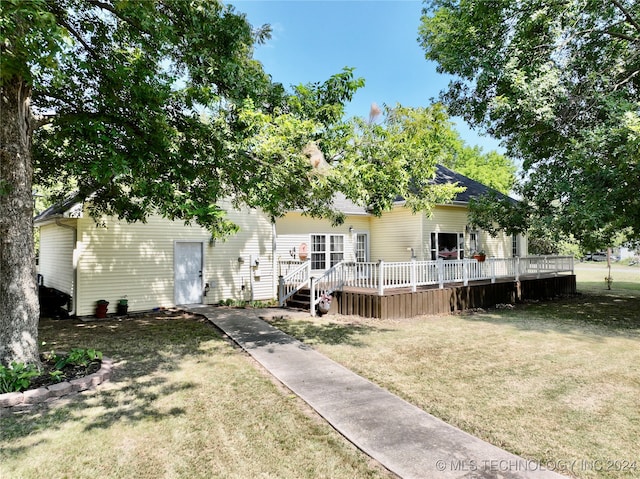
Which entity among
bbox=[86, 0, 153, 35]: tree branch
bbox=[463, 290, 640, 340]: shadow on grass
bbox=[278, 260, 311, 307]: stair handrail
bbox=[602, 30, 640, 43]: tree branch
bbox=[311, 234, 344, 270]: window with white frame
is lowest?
bbox=[463, 290, 640, 340]: shadow on grass

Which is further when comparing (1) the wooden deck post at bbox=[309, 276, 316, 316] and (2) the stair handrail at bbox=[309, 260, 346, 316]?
(2) the stair handrail at bbox=[309, 260, 346, 316]

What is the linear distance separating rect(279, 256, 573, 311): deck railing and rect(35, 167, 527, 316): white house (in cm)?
141

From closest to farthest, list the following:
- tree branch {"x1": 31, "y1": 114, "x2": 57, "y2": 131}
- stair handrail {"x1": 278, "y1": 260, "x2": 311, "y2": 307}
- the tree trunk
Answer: the tree trunk < tree branch {"x1": 31, "y1": 114, "x2": 57, "y2": 131} < stair handrail {"x1": 278, "y1": 260, "x2": 311, "y2": 307}

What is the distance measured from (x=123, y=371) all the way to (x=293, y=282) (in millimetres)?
7011

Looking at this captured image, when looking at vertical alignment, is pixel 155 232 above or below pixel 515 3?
below

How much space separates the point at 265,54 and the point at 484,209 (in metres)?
9.02

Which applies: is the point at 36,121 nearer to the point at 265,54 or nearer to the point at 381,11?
the point at 265,54

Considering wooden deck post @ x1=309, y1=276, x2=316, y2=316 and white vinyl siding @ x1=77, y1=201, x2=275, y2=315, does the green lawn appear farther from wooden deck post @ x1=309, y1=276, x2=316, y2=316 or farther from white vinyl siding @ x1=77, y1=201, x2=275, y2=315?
white vinyl siding @ x1=77, y1=201, x2=275, y2=315

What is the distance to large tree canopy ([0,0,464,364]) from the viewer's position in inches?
203

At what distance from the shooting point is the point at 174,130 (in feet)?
19.0

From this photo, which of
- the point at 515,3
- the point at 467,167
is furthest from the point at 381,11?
the point at 467,167

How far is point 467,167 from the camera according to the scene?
34.2 m

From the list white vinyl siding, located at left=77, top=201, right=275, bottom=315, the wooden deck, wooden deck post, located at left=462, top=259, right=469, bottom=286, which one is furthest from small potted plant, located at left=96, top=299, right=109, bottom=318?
wooden deck post, located at left=462, top=259, right=469, bottom=286

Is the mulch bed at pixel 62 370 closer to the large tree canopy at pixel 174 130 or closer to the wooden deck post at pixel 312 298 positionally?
the large tree canopy at pixel 174 130
